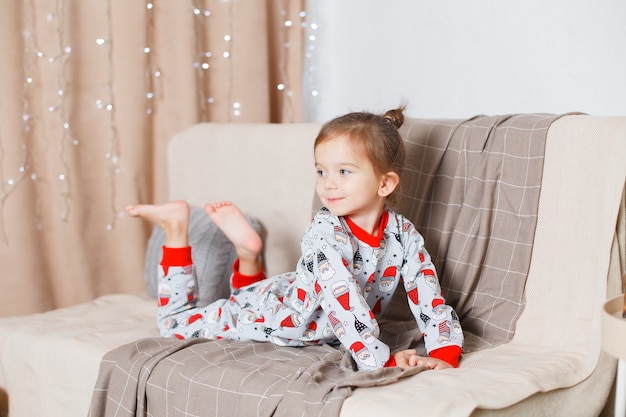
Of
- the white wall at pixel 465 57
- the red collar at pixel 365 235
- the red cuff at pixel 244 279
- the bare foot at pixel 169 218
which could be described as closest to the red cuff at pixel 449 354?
the red collar at pixel 365 235

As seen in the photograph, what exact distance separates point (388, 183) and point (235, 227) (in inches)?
20.2

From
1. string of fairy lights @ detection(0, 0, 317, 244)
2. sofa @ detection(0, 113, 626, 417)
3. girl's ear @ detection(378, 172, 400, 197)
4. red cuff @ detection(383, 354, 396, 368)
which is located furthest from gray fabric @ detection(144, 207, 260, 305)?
red cuff @ detection(383, 354, 396, 368)

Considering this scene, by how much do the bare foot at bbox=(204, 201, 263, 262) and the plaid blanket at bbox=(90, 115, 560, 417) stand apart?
0.34m

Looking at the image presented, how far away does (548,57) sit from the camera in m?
2.28

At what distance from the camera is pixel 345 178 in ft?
5.80

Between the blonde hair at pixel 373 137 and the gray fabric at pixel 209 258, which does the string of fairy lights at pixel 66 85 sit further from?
the blonde hair at pixel 373 137

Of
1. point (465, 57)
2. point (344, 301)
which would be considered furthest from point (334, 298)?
point (465, 57)

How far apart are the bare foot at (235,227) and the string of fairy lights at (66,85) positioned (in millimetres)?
725

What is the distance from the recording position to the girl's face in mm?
1756

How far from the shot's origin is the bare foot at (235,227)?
212 cm

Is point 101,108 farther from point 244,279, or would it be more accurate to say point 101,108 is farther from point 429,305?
point 429,305

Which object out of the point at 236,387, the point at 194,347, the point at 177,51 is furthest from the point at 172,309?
the point at 177,51

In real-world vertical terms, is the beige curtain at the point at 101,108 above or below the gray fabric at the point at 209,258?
above

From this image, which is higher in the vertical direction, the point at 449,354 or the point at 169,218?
the point at 169,218
